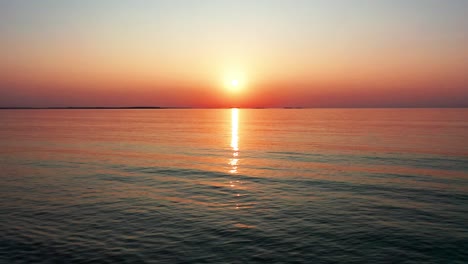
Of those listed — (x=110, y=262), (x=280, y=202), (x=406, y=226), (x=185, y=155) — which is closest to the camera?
(x=110, y=262)

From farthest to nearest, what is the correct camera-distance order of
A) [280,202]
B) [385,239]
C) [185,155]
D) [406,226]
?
[185,155]
[280,202]
[406,226]
[385,239]

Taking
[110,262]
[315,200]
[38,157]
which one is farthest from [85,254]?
[38,157]

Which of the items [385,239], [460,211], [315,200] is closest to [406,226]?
[385,239]

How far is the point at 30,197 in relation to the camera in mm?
30453

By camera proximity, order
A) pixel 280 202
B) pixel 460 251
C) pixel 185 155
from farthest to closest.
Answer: pixel 185 155
pixel 280 202
pixel 460 251

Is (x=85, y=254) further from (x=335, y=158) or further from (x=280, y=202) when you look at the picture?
(x=335, y=158)

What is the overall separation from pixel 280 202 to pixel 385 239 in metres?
9.35

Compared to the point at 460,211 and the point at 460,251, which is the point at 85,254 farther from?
the point at 460,211

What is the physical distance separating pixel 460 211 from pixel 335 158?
27359mm

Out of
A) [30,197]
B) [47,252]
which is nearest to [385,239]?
[47,252]

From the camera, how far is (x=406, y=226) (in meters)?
22.8

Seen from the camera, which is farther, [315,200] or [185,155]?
[185,155]

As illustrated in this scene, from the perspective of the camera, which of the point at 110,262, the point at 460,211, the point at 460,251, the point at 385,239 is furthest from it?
the point at 460,211

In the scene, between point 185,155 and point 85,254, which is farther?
point 185,155
